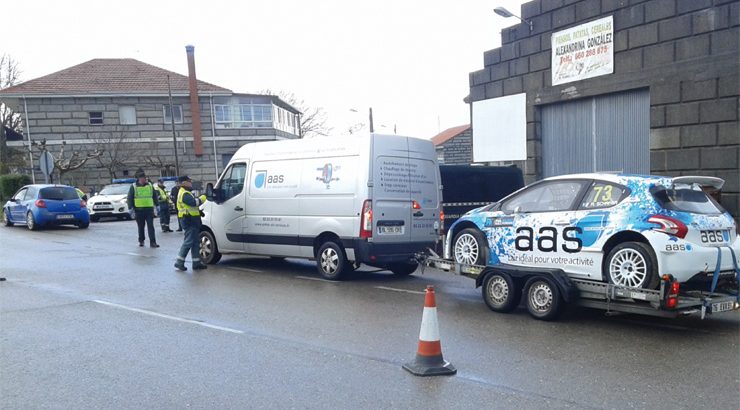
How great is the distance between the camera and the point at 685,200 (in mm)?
6703

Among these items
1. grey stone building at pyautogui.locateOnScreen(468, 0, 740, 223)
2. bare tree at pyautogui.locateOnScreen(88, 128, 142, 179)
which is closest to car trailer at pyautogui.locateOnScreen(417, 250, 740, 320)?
grey stone building at pyautogui.locateOnScreen(468, 0, 740, 223)

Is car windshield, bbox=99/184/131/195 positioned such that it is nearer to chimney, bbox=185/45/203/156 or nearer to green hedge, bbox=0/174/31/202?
green hedge, bbox=0/174/31/202

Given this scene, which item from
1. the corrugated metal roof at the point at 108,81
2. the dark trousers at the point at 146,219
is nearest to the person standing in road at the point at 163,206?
the dark trousers at the point at 146,219

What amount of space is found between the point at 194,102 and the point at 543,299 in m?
35.9

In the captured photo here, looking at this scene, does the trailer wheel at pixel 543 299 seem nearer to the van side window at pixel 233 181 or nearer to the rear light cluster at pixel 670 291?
the rear light cluster at pixel 670 291

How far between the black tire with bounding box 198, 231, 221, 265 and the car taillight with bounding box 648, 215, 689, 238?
832 cm

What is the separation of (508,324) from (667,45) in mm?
8993

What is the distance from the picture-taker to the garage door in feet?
45.8

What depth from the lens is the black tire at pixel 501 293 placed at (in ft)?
24.4

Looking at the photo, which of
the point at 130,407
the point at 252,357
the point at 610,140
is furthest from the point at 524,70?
the point at 130,407

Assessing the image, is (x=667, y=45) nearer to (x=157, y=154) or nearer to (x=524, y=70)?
(x=524, y=70)

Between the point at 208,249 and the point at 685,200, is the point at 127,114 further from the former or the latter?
the point at 685,200

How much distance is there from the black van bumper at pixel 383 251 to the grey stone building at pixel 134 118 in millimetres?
30415

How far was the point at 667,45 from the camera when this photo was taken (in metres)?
13.0
